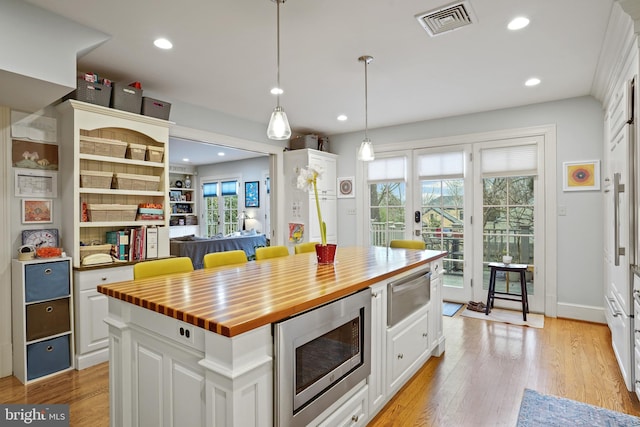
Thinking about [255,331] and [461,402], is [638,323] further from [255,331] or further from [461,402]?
[255,331]

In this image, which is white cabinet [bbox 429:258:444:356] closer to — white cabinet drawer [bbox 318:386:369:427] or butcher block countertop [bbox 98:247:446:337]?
butcher block countertop [bbox 98:247:446:337]

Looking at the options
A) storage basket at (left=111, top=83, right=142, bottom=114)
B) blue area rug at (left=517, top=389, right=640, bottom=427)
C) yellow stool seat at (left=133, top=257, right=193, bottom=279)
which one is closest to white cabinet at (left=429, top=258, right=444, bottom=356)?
blue area rug at (left=517, top=389, right=640, bottom=427)

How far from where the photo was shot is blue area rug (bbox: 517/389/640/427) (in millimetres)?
2004

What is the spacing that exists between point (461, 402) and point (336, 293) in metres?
1.40

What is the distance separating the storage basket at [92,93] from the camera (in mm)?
2771

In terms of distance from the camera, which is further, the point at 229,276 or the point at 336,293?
the point at 229,276

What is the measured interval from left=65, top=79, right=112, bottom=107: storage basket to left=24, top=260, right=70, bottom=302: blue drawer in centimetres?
133

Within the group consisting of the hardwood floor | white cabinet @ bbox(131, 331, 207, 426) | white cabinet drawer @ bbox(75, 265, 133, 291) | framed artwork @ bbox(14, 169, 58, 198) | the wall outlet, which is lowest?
the hardwood floor

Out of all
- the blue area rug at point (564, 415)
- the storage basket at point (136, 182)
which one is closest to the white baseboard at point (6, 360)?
the storage basket at point (136, 182)

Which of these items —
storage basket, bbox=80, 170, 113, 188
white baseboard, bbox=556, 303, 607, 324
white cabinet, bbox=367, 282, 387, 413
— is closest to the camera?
white cabinet, bbox=367, 282, 387, 413

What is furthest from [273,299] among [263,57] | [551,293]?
[551,293]

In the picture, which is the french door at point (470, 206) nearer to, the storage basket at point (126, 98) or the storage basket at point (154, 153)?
the storage basket at point (154, 153)

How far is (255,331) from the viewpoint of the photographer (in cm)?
121

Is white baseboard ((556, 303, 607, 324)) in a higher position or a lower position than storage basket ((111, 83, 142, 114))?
lower
